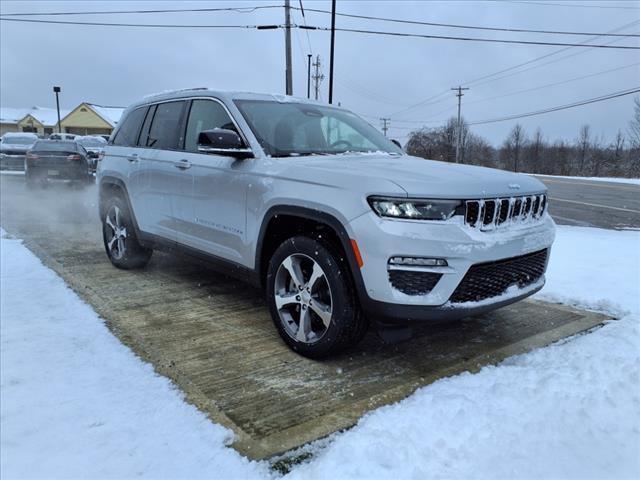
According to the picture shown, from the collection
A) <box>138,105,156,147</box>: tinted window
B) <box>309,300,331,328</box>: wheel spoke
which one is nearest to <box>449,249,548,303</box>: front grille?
<box>309,300,331,328</box>: wheel spoke

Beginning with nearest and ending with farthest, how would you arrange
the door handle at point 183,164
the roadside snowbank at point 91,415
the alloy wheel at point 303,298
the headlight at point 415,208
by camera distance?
the roadside snowbank at point 91,415
the headlight at point 415,208
the alloy wheel at point 303,298
the door handle at point 183,164

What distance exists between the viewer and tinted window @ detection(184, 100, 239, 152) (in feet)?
13.4

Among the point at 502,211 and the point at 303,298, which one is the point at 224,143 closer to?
the point at 303,298

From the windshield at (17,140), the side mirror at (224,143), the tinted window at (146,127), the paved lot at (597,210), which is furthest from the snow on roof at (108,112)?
the side mirror at (224,143)

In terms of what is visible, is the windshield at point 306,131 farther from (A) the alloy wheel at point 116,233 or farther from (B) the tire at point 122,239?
(A) the alloy wheel at point 116,233

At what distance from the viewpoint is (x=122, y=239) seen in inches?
220

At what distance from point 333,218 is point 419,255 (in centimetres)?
58

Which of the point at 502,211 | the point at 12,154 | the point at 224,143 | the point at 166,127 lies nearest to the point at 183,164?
the point at 166,127

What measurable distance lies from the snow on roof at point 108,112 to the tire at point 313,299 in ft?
196

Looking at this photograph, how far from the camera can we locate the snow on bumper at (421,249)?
2783 millimetres

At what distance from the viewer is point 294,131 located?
4.03 m

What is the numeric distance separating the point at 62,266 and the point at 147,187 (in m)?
1.60

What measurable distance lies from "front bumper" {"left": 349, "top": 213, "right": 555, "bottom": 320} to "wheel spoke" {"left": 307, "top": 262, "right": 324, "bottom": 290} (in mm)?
338

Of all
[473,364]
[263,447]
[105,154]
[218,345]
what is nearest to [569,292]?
[473,364]
